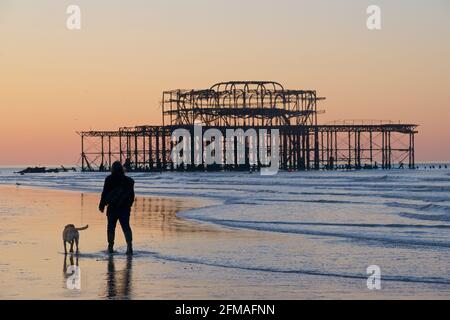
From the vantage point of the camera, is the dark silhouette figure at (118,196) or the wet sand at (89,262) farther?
the dark silhouette figure at (118,196)

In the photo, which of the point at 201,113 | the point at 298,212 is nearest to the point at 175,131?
the point at 201,113

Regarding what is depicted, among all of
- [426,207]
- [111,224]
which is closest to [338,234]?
[111,224]

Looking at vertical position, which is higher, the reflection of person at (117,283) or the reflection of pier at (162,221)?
the reflection of person at (117,283)

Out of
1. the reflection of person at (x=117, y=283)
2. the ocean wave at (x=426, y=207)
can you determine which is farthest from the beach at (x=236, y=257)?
the ocean wave at (x=426, y=207)

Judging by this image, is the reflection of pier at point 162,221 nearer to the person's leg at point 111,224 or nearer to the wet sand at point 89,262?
the wet sand at point 89,262

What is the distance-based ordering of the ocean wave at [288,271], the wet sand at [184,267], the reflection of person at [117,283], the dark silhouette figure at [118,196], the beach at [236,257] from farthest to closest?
the dark silhouette figure at [118,196]
the ocean wave at [288,271]
the beach at [236,257]
the wet sand at [184,267]
the reflection of person at [117,283]

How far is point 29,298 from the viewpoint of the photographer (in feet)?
29.2

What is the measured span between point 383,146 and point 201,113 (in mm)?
21559

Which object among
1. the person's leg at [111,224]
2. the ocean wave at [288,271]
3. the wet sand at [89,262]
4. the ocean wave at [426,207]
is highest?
the person's leg at [111,224]

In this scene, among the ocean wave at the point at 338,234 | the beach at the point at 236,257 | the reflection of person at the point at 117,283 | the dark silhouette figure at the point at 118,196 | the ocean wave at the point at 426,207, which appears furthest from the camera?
the ocean wave at the point at 426,207

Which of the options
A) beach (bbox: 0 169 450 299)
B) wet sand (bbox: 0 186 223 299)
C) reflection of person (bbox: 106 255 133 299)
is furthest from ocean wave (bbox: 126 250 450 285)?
reflection of person (bbox: 106 255 133 299)

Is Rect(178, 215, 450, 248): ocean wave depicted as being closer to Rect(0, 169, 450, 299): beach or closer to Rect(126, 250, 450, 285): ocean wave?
Rect(0, 169, 450, 299): beach
